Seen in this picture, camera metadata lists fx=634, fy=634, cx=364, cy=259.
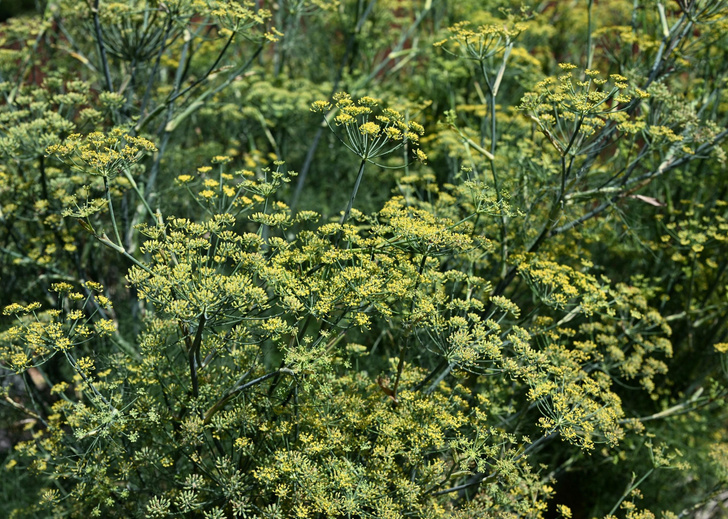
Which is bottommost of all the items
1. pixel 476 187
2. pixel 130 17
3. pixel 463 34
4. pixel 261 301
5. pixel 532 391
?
pixel 532 391

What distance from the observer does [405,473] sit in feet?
15.5

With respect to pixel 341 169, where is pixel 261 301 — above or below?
above

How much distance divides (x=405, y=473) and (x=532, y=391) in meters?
1.19

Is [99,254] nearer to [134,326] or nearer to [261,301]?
[134,326]

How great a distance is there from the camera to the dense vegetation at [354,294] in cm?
414

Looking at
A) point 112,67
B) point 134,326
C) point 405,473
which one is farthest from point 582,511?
point 112,67

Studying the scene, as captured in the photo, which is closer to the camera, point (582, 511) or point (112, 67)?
point (582, 511)

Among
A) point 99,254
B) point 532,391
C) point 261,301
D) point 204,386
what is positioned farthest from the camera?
point 99,254

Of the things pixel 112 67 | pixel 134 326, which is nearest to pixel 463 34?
pixel 134 326

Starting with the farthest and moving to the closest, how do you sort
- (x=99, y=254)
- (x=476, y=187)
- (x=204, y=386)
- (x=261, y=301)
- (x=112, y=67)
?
(x=112, y=67) → (x=99, y=254) → (x=476, y=187) → (x=204, y=386) → (x=261, y=301)

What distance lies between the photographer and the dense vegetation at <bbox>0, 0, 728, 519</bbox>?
4141 mm

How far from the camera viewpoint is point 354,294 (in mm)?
4039

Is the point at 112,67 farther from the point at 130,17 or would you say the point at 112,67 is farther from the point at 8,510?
the point at 8,510

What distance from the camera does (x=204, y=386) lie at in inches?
179
